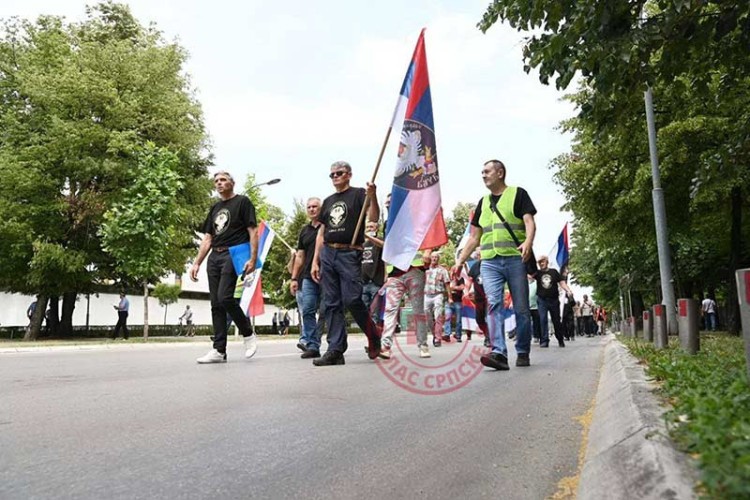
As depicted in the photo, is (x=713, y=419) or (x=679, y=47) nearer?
(x=713, y=419)

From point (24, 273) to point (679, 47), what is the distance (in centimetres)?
2814

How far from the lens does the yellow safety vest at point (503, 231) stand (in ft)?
23.6

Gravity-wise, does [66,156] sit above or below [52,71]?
below

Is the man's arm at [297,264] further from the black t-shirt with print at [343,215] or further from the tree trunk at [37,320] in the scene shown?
the tree trunk at [37,320]

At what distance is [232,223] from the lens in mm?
8086

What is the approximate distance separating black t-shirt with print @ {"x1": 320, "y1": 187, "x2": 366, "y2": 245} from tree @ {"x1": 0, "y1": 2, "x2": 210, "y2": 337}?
2077 cm

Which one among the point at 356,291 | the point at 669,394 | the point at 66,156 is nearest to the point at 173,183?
the point at 66,156

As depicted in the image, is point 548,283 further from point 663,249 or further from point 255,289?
point 255,289

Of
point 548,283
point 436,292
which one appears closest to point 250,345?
point 436,292

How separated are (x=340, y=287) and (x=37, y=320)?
24626 mm

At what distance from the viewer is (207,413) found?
4199mm

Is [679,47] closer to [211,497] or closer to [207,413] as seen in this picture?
[207,413]

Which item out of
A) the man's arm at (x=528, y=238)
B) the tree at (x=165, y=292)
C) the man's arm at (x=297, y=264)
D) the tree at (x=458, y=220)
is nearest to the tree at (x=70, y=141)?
the tree at (x=165, y=292)

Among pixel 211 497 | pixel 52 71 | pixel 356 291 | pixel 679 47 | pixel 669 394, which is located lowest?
pixel 211 497
